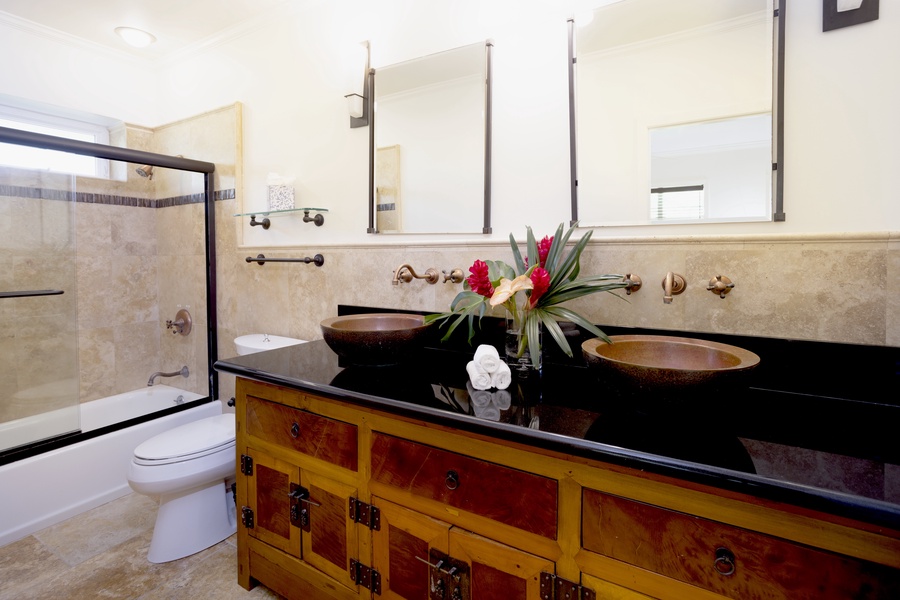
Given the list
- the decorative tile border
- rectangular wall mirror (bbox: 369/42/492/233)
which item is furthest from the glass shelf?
rectangular wall mirror (bbox: 369/42/492/233)

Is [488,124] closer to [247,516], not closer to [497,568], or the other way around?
[497,568]

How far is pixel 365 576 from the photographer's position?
→ 1224 mm

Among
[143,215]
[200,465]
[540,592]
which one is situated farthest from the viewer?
[143,215]

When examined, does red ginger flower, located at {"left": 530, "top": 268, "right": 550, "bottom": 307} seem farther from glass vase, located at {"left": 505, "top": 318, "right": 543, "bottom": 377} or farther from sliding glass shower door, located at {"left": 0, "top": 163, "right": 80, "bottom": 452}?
sliding glass shower door, located at {"left": 0, "top": 163, "right": 80, "bottom": 452}

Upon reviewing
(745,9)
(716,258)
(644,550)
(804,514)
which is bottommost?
(644,550)

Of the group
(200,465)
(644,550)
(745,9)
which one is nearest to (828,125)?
(745,9)

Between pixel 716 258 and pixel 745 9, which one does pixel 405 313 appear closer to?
pixel 716 258

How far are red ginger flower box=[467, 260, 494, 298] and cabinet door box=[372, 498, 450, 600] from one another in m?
0.62

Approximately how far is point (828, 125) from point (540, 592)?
4.54 ft

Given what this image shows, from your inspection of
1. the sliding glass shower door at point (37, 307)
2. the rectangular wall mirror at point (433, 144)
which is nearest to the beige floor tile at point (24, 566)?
the sliding glass shower door at point (37, 307)

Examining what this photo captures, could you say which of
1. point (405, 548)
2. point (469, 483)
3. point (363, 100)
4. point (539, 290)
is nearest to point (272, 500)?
point (405, 548)

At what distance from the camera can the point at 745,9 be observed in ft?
4.05

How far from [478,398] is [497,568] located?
0.39 meters

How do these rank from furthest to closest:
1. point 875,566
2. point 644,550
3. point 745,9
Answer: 1. point 745,9
2. point 644,550
3. point 875,566
